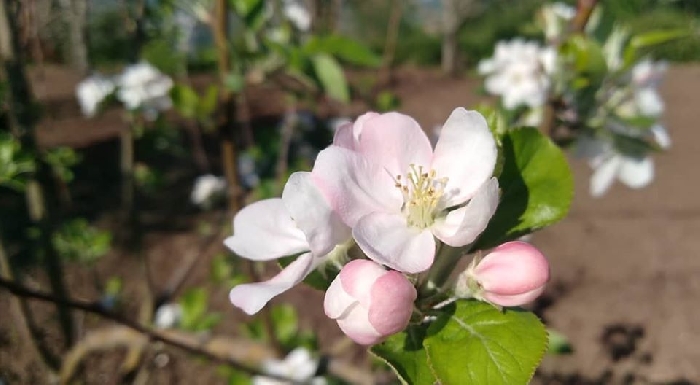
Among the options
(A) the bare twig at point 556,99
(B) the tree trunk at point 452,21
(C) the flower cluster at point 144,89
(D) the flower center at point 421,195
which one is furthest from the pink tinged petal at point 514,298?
(B) the tree trunk at point 452,21

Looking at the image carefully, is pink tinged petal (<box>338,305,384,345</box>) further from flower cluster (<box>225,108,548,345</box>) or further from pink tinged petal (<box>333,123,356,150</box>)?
pink tinged petal (<box>333,123,356,150</box>)

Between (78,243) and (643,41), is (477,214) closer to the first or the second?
(643,41)

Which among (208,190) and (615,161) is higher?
(615,161)

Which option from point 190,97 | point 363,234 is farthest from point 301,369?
point 363,234

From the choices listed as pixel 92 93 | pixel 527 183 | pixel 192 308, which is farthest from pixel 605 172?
pixel 92 93

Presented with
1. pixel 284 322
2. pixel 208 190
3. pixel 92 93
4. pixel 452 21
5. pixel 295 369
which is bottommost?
pixel 452 21

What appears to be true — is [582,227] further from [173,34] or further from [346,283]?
[346,283]

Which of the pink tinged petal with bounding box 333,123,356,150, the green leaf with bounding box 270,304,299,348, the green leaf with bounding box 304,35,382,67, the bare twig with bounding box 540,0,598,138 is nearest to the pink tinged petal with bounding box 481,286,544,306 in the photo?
the pink tinged petal with bounding box 333,123,356,150
